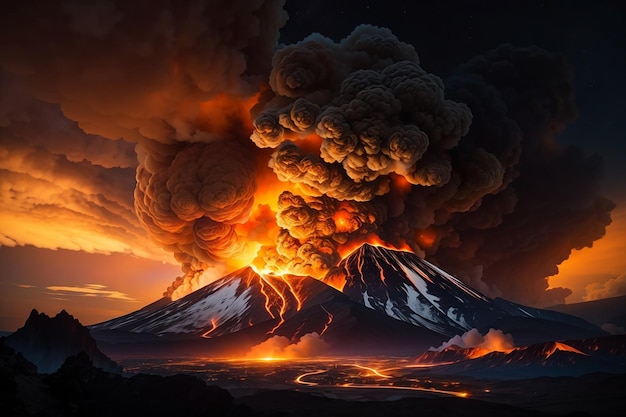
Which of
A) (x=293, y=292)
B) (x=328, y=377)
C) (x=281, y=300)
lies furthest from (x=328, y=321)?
(x=328, y=377)

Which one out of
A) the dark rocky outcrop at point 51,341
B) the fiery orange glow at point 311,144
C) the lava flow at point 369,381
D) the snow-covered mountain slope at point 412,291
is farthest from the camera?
the snow-covered mountain slope at point 412,291

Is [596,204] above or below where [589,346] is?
above

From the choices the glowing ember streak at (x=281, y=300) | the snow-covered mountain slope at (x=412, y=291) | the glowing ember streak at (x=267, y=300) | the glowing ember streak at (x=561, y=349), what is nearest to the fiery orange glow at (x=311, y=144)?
the snow-covered mountain slope at (x=412, y=291)

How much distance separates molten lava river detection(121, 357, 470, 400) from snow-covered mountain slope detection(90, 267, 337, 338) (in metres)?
9.78

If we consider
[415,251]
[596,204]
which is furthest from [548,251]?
[415,251]

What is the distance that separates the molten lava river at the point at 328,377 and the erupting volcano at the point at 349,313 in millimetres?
5898

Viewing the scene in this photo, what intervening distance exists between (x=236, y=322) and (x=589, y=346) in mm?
24971

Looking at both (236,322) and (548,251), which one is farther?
(548,251)

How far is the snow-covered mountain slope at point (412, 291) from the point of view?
141ft

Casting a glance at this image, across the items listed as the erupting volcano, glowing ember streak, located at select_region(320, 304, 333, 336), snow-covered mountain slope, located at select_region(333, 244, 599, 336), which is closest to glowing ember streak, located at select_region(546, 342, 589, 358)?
the erupting volcano

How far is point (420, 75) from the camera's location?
35.9 metres

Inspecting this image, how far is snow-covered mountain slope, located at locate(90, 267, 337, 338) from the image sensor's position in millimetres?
39375

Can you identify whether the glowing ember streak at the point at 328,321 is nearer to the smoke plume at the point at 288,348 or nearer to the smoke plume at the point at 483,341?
the smoke plume at the point at 288,348

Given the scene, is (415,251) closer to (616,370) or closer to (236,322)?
(236,322)
